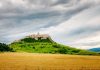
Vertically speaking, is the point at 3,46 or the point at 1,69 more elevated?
the point at 3,46

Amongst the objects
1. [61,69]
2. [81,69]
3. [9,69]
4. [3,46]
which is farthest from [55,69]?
[3,46]

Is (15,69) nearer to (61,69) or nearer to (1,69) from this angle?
(1,69)

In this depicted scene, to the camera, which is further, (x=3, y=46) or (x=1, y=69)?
(x=3, y=46)

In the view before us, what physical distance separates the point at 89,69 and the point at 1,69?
1060 cm

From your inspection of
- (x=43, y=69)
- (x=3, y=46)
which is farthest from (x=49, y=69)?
(x=3, y=46)

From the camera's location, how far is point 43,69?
33.6m

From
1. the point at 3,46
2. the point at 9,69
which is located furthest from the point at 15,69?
the point at 3,46

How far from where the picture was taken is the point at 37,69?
111 ft

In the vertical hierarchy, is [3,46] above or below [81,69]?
above

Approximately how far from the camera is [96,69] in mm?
34125

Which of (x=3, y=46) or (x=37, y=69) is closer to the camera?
(x=37, y=69)

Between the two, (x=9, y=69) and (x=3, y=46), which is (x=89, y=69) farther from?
(x=3, y=46)

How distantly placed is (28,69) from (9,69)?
2.25 m

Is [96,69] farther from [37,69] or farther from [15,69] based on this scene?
[15,69]
